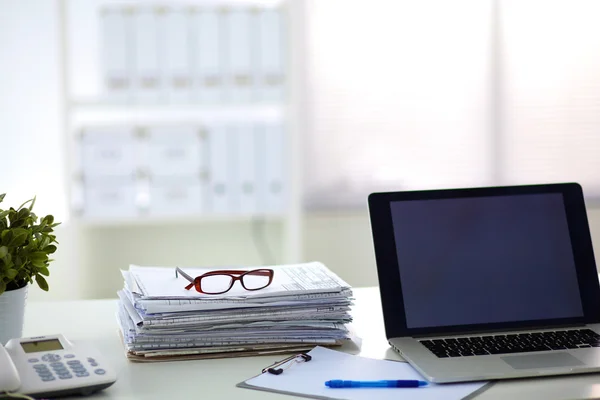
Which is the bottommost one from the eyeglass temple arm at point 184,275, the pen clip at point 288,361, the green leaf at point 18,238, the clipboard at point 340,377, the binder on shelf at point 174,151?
the clipboard at point 340,377

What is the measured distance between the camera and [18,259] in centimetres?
115

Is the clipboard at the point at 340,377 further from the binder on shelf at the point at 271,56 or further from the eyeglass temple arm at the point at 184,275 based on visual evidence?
the binder on shelf at the point at 271,56

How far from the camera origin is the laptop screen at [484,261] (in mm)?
1210

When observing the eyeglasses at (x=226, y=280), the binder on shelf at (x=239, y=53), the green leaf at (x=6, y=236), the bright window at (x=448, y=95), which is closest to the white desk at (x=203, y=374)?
the eyeglasses at (x=226, y=280)

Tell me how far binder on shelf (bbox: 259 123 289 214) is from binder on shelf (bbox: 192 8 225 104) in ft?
0.77

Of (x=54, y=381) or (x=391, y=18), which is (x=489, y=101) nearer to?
(x=391, y=18)

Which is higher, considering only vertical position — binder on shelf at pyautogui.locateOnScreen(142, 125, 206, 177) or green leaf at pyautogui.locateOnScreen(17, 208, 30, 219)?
binder on shelf at pyautogui.locateOnScreen(142, 125, 206, 177)

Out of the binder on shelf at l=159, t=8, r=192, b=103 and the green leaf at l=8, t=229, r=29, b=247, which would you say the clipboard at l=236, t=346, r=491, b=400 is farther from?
the binder on shelf at l=159, t=8, r=192, b=103

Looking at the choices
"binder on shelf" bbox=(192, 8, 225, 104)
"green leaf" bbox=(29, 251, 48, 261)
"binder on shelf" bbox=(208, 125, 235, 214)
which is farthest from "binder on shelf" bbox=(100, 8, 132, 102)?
"green leaf" bbox=(29, 251, 48, 261)

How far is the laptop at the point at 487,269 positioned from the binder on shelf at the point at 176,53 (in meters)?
1.90

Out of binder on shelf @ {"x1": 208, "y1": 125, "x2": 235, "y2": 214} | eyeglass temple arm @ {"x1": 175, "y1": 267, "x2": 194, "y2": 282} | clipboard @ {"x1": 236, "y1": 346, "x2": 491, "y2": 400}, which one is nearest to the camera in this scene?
clipboard @ {"x1": 236, "y1": 346, "x2": 491, "y2": 400}

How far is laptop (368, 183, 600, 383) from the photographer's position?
3.91 ft

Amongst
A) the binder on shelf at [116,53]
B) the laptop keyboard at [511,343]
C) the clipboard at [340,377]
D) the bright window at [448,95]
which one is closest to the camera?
the clipboard at [340,377]

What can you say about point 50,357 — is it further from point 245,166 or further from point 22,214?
point 245,166
